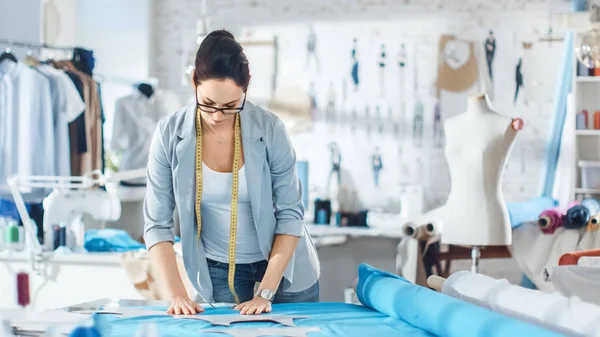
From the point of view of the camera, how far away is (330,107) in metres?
6.39

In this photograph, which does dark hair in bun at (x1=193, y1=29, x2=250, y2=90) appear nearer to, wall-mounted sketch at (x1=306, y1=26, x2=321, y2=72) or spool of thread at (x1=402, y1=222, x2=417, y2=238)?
spool of thread at (x1=402, y1=222, x2=417, y2=238)

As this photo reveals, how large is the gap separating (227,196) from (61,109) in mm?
3234

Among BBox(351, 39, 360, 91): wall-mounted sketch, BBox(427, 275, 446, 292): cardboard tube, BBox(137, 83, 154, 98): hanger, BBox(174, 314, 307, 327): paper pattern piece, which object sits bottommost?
BBox(174, 314, 307, 327): paper pattern piece

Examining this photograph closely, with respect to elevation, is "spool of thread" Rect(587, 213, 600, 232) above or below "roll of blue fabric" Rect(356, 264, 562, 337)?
below

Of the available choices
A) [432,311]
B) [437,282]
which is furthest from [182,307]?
[437,282]

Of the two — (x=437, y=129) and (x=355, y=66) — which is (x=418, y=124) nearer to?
(x=437, y=129)

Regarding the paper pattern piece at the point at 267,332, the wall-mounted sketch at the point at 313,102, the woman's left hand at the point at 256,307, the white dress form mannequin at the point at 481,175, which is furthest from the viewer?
the wall-mounted sketch at the point at 313,102

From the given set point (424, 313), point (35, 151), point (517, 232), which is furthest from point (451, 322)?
point (35, 151)

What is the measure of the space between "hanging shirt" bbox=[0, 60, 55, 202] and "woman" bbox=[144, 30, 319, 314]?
117 inches

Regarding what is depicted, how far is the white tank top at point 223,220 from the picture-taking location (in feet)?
7.93

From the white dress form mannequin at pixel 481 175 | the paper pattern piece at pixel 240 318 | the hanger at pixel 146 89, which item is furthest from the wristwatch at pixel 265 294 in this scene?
the hanger at pixel 146 89

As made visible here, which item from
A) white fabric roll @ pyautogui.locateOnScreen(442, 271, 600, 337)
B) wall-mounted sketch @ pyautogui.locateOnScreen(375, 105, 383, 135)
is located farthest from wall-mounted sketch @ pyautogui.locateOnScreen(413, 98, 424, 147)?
white fabric roll @ pyautogui.locateOnScreen(442, 271, 600, 337)

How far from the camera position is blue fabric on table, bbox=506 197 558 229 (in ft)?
15.8

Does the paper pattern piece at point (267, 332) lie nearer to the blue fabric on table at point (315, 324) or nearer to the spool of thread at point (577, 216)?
the blue fabric on table at point (315, 324)
